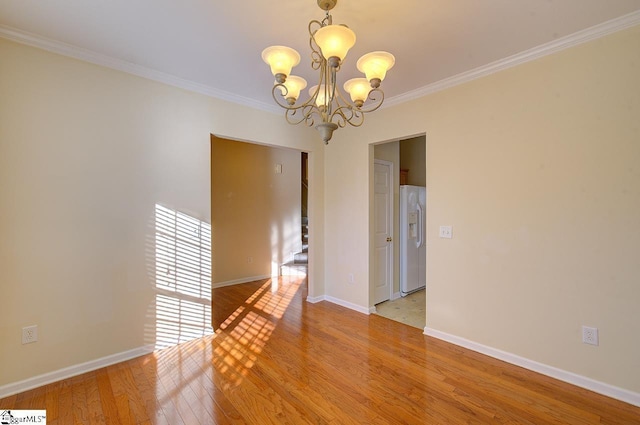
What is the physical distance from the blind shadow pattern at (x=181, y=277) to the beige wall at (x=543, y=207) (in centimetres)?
245

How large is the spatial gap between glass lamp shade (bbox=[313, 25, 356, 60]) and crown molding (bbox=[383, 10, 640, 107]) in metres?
1.85

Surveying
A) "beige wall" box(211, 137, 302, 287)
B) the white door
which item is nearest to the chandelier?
the white door

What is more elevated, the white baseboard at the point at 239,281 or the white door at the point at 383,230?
the white door at the point at 383,230

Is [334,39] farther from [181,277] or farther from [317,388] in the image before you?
[181,277]

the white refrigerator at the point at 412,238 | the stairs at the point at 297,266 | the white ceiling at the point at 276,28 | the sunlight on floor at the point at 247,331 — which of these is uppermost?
the white ceiling at the point at 276,28

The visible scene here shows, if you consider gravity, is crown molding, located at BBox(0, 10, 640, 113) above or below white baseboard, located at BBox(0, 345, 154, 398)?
above

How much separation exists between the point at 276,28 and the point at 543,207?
2536 mm

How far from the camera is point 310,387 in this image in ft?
7.19

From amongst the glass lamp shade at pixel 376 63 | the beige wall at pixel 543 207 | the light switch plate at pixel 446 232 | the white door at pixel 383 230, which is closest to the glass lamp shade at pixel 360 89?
the glass lamp shade at pixel 376 63

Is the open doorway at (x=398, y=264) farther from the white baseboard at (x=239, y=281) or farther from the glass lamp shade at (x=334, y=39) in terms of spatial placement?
the glass lamp shade at (x=334, y=39)

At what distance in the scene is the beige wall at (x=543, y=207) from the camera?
2.05 meters

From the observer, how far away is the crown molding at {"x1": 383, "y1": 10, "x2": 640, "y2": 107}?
2.01m

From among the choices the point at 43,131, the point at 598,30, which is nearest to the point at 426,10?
the point at 598,30

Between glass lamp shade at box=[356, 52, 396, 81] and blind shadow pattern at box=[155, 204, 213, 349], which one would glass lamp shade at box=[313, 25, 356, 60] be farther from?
blind shadow pattern at box=[155, 204, 213, 349]
